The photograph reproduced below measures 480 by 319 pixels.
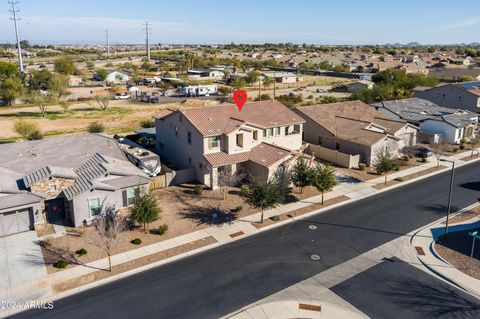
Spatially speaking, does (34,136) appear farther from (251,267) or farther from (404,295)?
(404,295)

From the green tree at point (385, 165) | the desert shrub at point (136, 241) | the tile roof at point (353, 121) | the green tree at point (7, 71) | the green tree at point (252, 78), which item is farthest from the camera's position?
the green tree at point (252, 78)

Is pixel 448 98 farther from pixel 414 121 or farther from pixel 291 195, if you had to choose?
pixel 291 195

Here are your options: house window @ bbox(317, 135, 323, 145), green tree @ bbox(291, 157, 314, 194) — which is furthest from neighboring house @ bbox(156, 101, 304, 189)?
house window @ bbox(317, 135, 323, 145)

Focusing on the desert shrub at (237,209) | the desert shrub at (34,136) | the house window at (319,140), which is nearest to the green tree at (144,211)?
the desert shrub at (237,209)

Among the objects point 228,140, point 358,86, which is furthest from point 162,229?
point 358,86

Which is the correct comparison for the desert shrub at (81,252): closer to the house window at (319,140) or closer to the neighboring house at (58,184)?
the neighboring house at (58,184)

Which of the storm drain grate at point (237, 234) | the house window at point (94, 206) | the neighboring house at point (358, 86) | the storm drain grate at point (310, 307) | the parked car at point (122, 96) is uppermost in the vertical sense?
the neighboring house at point (358, 86)

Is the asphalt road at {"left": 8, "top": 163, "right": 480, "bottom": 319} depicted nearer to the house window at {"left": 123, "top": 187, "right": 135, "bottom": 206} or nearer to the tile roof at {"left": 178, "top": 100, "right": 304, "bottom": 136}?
the house window at {"left": 123, "top": 187, "right": 135, "bottom": 206}

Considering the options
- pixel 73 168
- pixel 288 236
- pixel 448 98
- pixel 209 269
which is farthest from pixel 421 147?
pixel 73 168
